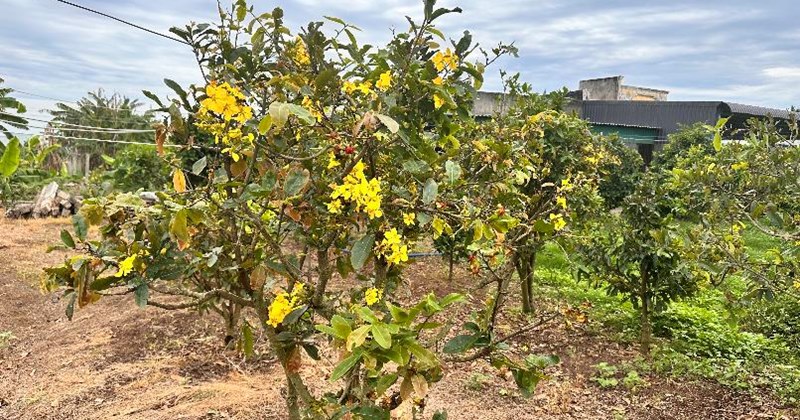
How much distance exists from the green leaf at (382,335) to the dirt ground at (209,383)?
70.2 inches

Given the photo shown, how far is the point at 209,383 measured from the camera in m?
3.19

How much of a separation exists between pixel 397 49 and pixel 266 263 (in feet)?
2.02

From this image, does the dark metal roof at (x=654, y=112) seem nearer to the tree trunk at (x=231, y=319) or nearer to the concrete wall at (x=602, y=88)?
the concrete wall at (x=602, y=88)

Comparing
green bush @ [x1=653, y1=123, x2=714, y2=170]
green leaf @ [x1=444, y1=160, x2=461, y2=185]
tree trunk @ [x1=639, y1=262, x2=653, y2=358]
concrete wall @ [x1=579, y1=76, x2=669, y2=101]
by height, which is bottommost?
tree trunk @ [x1=639, y1=262, x2=653, y2=358]

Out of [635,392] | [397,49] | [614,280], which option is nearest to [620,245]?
[614,280]

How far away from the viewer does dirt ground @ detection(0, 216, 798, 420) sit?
9.68 ft

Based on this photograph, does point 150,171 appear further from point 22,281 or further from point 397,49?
point 397,49

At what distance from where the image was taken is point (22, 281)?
18.6ft

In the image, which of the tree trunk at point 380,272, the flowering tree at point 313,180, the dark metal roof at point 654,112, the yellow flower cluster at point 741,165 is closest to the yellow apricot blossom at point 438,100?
the flowering tree at point 313,180

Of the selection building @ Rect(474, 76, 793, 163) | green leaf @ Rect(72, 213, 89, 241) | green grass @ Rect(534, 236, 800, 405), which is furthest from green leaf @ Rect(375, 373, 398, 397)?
building @ Rect(474, 76, 793, 163)

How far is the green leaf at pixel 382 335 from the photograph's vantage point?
863mm

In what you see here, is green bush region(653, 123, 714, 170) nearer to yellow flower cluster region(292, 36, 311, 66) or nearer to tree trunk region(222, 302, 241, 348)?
tree trunk region(222, 302, 241, 348)

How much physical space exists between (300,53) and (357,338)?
885mm

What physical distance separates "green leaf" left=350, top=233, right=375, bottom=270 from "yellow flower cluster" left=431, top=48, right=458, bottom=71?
1.44 ft
